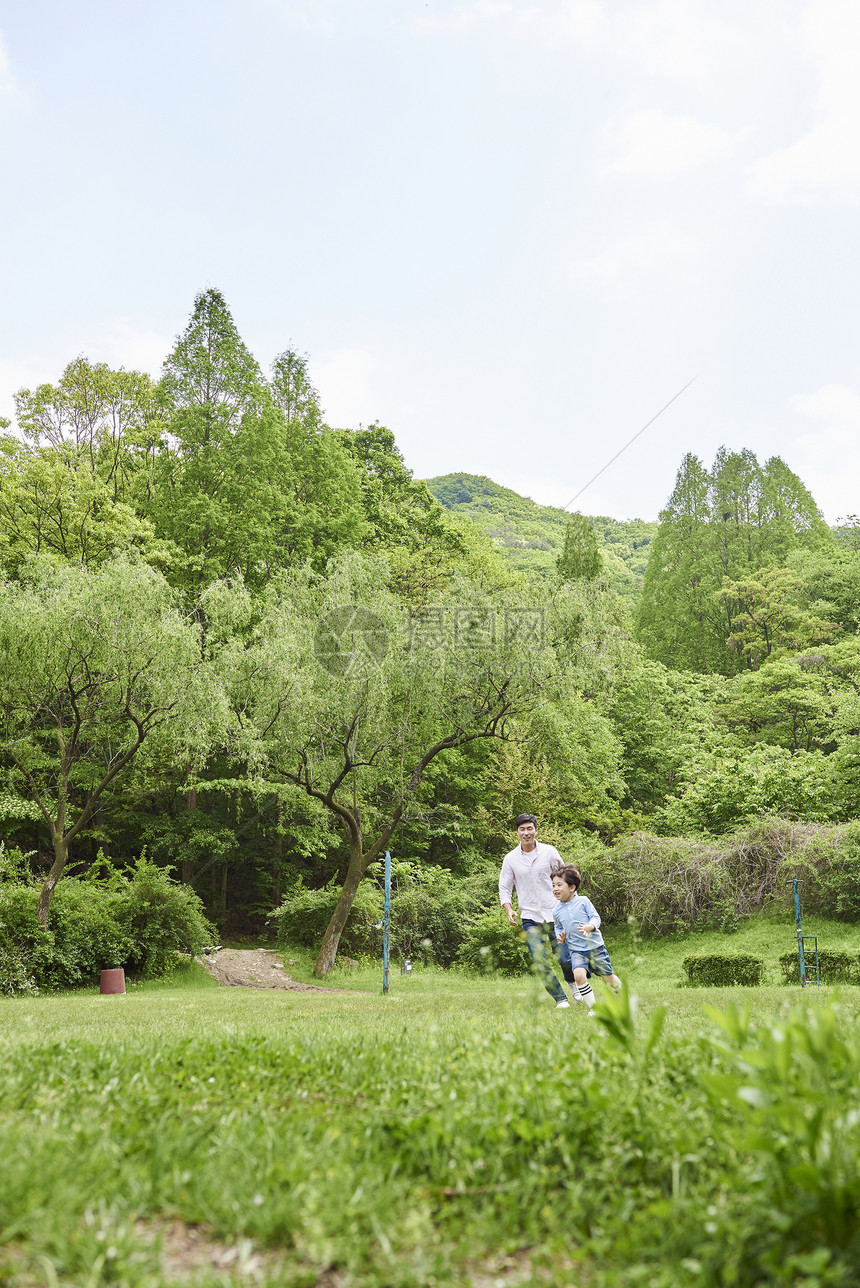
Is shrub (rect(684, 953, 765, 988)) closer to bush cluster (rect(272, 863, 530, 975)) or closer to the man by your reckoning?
bush cluster (rect(272, 863, 530, 975))

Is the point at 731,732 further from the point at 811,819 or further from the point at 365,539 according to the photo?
the point at 365,539

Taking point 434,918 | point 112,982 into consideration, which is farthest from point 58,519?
point 434,918

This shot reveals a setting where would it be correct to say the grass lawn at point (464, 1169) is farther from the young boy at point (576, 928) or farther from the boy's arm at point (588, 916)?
the young boy at point (576, 928)

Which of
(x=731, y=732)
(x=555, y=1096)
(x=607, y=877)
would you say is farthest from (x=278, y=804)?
(x=555, y=1096)

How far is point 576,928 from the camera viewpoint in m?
7.60

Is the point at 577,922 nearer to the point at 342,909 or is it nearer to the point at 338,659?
the point at 338,659

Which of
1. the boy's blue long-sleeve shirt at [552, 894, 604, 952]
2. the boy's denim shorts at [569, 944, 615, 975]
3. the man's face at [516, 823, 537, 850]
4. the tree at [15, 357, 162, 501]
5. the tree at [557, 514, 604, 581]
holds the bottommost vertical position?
the boy's denim shorts at [569, 944, 615, 975]

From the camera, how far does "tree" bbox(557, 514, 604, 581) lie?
1426 inches

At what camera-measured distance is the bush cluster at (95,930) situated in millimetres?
14805

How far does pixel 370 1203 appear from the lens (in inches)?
85.9

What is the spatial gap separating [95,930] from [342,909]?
16.2 feet

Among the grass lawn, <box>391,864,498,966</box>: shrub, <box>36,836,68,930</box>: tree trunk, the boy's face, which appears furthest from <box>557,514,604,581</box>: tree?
the grass lawn

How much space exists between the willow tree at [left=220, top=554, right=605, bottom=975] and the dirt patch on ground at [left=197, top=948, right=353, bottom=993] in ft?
3.43

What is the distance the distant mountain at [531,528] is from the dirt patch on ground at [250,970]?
25.0 m
